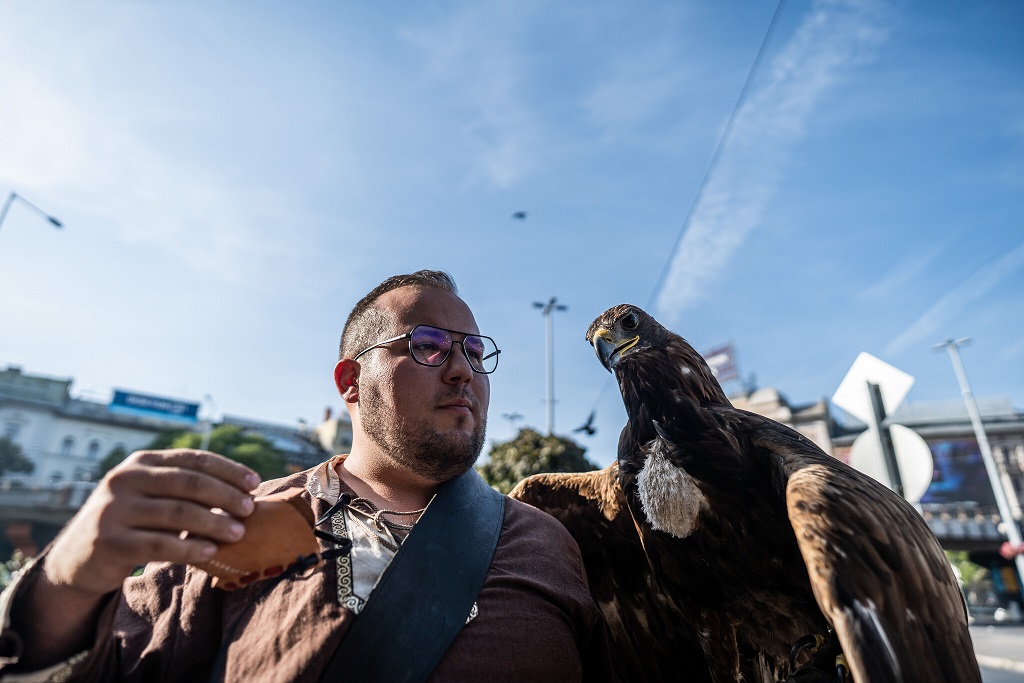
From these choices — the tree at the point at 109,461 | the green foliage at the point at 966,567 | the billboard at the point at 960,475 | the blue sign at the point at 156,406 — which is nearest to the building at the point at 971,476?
the billboard at the point at 960,475

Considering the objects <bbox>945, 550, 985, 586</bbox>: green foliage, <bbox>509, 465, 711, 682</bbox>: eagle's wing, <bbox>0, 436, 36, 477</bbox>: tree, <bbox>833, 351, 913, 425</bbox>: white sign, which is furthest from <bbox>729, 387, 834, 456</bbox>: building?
<bbox>0, 436, 36, 477</bbox>: tree

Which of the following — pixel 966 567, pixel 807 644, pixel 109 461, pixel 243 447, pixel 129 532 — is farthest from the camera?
pixel 109 461

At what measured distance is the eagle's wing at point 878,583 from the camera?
122 cm

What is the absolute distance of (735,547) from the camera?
5.59 feet

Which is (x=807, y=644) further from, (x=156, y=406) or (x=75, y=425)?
(x=75, y=425)

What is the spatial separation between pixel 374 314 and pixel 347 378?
28 centimetres

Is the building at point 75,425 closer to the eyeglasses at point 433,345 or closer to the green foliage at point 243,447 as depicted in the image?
the green foliage at point 243,447

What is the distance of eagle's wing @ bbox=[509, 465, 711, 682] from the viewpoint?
1984mm

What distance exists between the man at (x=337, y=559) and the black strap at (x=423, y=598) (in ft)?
0.08

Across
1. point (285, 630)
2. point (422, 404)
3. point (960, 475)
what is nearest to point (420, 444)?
point (422, 404)

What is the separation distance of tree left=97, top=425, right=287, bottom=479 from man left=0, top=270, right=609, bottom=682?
39.2 m

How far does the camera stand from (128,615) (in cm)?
146

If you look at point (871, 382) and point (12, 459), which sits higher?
point (12, 459)

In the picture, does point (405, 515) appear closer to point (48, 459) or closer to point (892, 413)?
point (892, 413)
